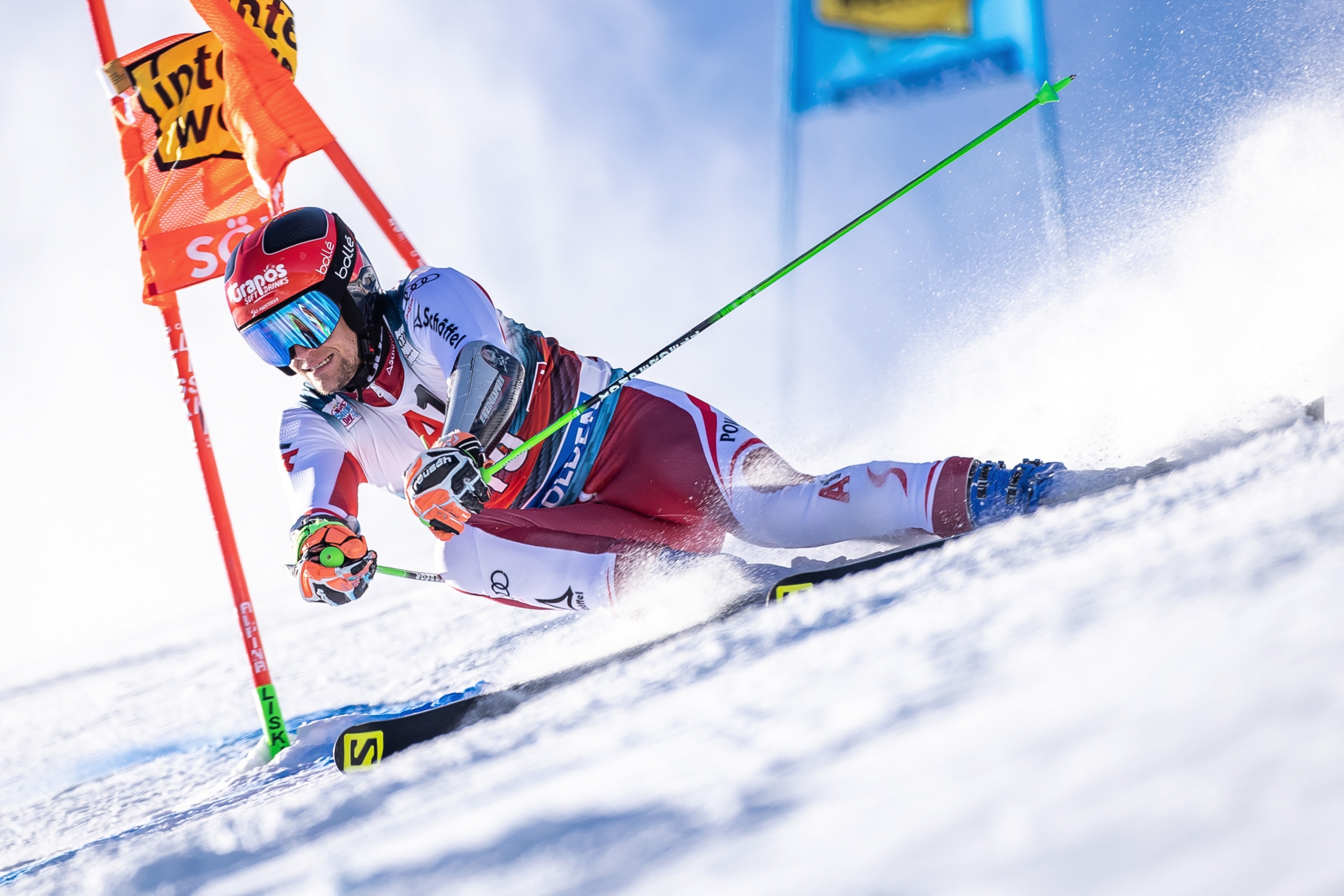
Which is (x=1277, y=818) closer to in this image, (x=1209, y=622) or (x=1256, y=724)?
(x=1256, y=724)

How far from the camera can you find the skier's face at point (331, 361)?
9.25ft

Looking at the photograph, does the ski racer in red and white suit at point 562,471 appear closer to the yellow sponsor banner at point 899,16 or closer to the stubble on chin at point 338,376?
the stubble on chin at point 338,376

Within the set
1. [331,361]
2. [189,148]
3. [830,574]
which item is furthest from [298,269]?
[189,148]

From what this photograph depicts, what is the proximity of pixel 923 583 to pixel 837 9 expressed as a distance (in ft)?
15.3

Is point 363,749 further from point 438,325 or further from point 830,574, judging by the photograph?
point 830,574

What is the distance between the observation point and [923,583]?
1621mm

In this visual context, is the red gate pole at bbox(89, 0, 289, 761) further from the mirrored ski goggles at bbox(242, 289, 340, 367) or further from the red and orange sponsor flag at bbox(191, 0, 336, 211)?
the mirrored ski goggles at bbox(242, 289, 340, 367)

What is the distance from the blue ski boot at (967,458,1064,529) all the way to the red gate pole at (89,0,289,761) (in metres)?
2.68

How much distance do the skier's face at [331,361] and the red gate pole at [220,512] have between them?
4.66ft

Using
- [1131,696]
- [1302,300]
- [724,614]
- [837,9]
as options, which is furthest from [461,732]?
[837,9]

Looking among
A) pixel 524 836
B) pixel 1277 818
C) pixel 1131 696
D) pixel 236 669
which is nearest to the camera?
pixel 1277 818

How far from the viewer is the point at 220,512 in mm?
4082

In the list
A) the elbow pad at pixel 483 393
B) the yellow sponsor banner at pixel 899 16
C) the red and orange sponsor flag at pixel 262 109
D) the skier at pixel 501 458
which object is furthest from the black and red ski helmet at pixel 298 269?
the yellow sponsor banner at pixel 899 16

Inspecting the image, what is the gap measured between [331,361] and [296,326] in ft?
0.53
